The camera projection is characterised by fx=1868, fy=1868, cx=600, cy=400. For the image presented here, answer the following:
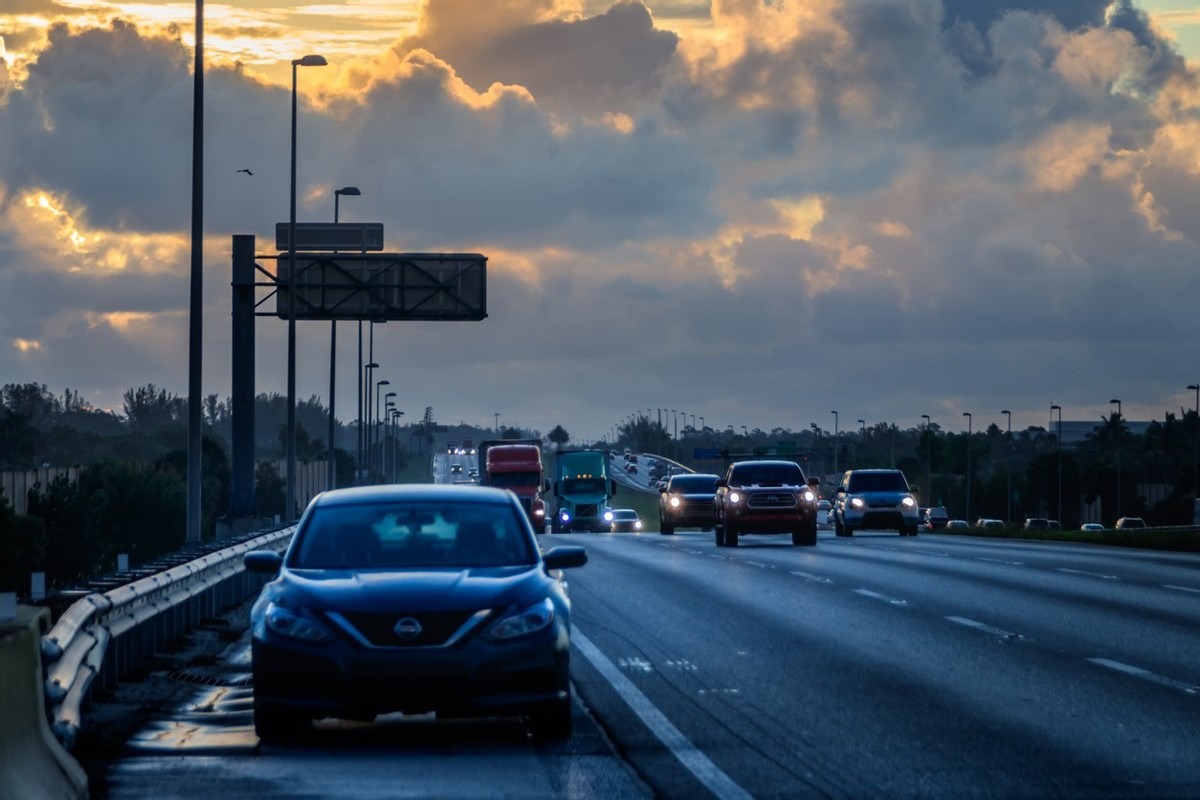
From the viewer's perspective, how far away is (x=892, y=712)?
40.1ft

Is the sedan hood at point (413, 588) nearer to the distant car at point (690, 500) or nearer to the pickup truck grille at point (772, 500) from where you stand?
the pickup truck grille at point (772, 500)

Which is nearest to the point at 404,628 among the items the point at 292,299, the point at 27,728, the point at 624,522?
the point at 27,728

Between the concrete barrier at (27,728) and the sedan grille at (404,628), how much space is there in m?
2.11

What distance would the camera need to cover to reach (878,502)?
50375 mm

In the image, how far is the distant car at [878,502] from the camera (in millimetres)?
50156

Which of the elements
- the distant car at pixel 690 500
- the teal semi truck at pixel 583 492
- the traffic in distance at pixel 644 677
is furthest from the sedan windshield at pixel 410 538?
the teal semi truck at pixel 583 492

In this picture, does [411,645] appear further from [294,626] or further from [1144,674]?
[1144,674]

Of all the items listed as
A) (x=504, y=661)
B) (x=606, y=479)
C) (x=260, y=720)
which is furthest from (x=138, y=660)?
(x=606, y=479)

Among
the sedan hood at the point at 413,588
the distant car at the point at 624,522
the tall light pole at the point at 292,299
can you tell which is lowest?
the distant car at the point at 624,522

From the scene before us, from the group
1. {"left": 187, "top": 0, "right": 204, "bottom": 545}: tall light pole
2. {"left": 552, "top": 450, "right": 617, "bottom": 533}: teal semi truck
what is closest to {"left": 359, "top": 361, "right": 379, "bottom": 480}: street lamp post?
{"left": 552, "top": 450, "right": 617, "bottom": 533}: teal semi truck

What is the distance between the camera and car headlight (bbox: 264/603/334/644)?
423 inches

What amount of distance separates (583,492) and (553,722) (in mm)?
69884

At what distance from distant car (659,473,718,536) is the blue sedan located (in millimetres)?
43446

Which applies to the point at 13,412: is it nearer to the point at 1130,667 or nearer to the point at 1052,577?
the point at 1052,577
